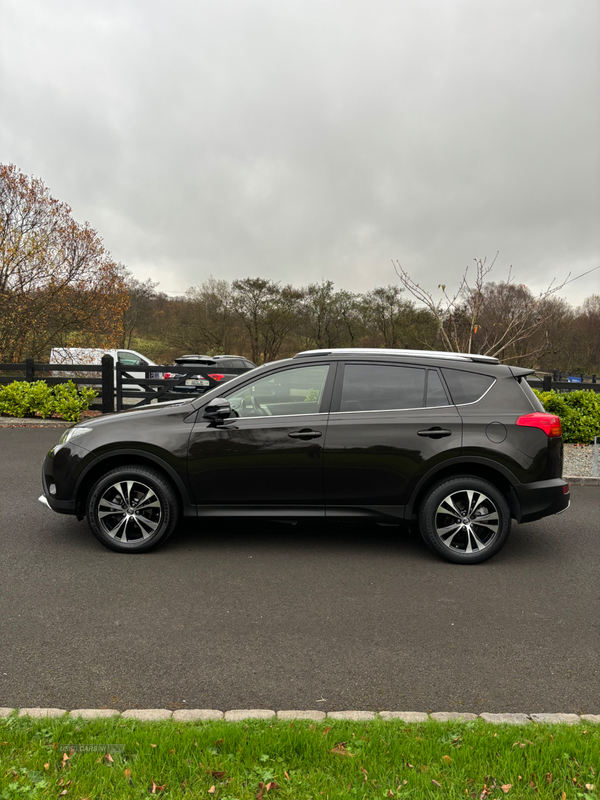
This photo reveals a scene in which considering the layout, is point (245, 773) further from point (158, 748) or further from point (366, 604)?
point (366, 604)

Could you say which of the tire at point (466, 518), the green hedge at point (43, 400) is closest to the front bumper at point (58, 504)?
the tire at point (466, 518)

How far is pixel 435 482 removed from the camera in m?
5.21

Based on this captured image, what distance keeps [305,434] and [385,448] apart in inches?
27.6

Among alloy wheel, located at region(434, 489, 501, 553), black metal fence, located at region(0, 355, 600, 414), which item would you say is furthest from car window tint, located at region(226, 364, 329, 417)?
black metal fence, located at region(0, 355, 600, 414)

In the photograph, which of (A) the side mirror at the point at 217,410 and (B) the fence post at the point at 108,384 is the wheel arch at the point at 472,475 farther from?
(B) the fence post at the point at 108,384

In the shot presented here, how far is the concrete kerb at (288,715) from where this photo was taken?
2.79 m

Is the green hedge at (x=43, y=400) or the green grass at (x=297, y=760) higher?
the green hedge at (x=43, y=400)

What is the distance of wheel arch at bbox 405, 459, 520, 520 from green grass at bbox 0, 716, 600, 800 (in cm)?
249

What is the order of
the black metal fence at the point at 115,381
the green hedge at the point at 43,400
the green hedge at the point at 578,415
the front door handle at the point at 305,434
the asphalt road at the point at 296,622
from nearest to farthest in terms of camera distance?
the asphalt road at the point at 296,622 → the front door handle at the point at 305,434 → the green hedge at the point at 578,415 → the green hedge at the point at 43,400 → the black metal fence at the point at 115,381

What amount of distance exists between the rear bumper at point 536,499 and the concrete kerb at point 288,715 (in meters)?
2.37

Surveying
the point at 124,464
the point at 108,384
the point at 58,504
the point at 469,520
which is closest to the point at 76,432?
the point at 124,464

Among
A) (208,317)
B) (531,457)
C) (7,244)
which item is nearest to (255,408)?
(531,457)

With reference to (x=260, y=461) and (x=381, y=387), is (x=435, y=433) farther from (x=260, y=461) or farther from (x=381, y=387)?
(x=260, y=461)

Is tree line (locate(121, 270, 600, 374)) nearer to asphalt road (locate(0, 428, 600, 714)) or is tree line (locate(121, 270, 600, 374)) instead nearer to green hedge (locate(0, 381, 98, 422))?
green hedge (locate(0, 381, 98, 422))
